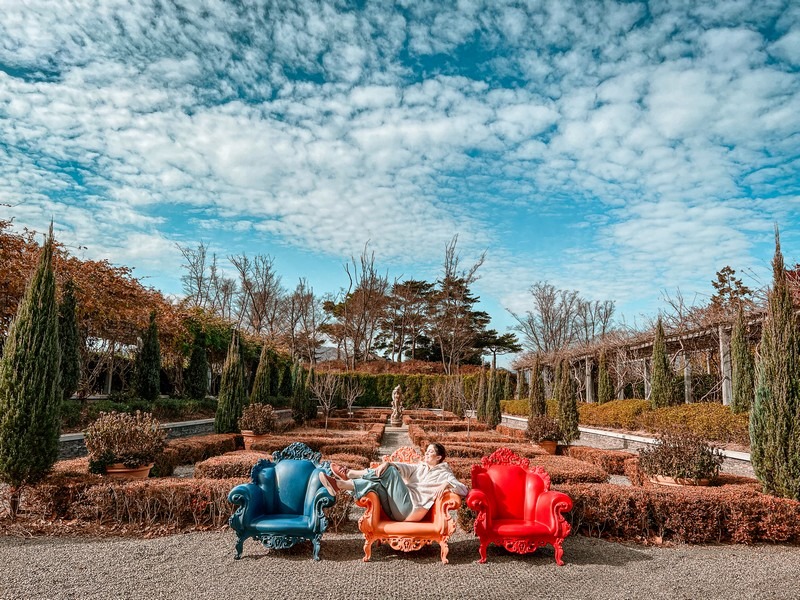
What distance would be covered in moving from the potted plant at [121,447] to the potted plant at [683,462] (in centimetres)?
633

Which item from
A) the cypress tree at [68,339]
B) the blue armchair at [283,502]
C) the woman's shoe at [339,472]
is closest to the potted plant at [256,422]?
the cypress tree at [68,339]

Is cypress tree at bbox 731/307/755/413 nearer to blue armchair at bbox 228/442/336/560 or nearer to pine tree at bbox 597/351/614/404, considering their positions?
pine tree at bbox 597/351/614/404

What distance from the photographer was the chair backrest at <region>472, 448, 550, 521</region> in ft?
15.1

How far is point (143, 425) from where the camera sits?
6.73 m

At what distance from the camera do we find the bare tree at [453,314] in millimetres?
35000

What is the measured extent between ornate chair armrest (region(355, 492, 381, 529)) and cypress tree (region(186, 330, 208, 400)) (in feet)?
44.2

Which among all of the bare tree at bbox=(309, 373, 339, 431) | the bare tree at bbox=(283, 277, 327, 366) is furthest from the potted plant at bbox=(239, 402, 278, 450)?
the bare tree at bbox=(283, 277, 327, 366)

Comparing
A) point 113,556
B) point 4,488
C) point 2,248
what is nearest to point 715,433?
point 113,556

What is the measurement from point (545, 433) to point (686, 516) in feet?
20.5

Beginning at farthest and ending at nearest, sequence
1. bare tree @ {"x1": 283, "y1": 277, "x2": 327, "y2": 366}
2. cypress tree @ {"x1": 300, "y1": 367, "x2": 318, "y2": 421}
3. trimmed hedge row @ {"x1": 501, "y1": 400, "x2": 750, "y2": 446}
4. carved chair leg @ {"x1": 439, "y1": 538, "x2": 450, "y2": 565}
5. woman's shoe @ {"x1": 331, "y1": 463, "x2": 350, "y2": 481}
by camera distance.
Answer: bare tree @ {"x1": 283, "y1": 277, "x2": 327, "y2": 366}
cypress tree @ {"x1": 300, "y1": 367, "x2": 318, "y2": 421}
trimmed hedge row @ {"x1": 501, "y1": 400, "x2": 750, "y2": 446}
woman's shoe @ {"x1": 331, "y1": 463, "x2": 350, "y2": 481}
carved chair leg @ {"x1": 439, "y1": 538, "x2": 450, "y2": 565}

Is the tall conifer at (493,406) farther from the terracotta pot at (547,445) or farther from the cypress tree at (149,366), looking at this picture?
the cypress tree at (149,366)

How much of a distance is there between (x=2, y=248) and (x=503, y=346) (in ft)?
103

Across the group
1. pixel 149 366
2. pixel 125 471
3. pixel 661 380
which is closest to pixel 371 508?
pixel 125 471

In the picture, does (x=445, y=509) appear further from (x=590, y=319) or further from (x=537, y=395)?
(x=590, y=319)
